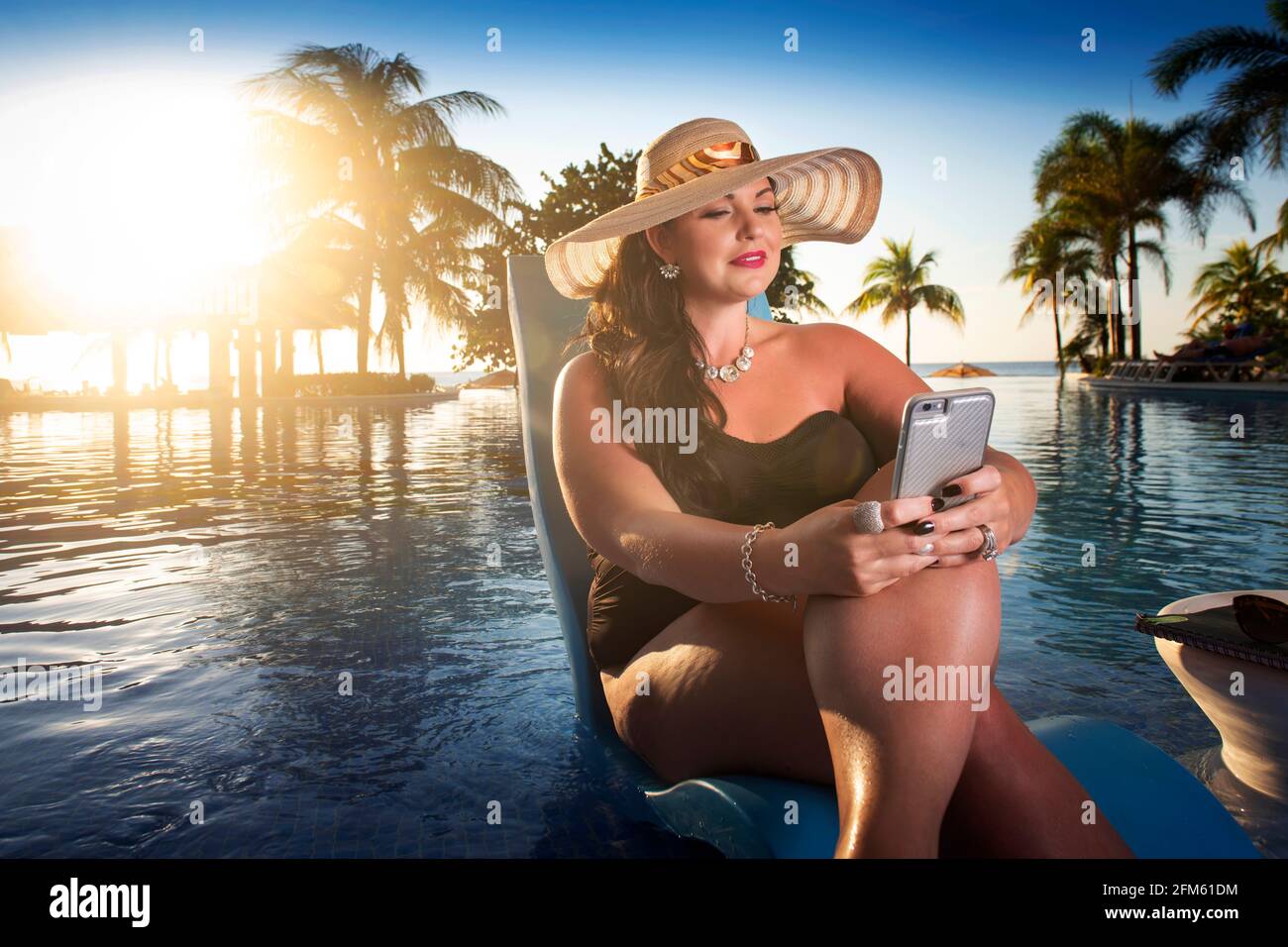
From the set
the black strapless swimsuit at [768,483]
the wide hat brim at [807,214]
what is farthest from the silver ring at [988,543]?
the wide hat brim at [807,214]

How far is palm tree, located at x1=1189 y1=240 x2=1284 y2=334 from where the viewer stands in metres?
32.6

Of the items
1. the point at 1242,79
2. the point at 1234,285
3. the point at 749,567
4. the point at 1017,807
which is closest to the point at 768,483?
the point at 749,567

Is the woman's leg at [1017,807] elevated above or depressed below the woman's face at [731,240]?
below

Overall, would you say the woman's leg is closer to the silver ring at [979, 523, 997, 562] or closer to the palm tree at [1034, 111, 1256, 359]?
the silver ring at [979, 523, 997, 562]

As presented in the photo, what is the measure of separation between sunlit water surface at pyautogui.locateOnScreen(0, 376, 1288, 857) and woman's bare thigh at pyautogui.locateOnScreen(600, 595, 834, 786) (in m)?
0.37

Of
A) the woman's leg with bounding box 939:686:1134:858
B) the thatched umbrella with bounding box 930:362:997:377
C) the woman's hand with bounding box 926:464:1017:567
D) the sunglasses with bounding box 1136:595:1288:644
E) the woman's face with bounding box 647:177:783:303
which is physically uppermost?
the thatched umbrella with bounding box 930:362:997:377

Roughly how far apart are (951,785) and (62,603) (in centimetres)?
429

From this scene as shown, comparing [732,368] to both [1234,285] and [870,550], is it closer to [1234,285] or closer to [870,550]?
[870,550]

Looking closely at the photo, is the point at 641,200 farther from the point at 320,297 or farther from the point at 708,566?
the point at 320,297

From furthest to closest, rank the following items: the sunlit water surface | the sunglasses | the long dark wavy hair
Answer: the sunlit water surface
the sunglasses
the long dark wavy hair

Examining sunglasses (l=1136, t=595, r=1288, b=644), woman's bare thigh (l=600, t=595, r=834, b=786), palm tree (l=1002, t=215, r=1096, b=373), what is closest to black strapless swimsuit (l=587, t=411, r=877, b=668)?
woman's bare thigh (l=600, t=595, r=834, b=786)

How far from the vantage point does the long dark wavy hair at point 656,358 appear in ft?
6.15

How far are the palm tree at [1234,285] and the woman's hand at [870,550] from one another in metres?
35.8

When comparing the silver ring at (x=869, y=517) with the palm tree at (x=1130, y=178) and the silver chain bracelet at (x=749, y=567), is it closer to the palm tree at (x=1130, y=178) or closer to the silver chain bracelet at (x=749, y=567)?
the silver chain bracelet at (x=749, y=567)
